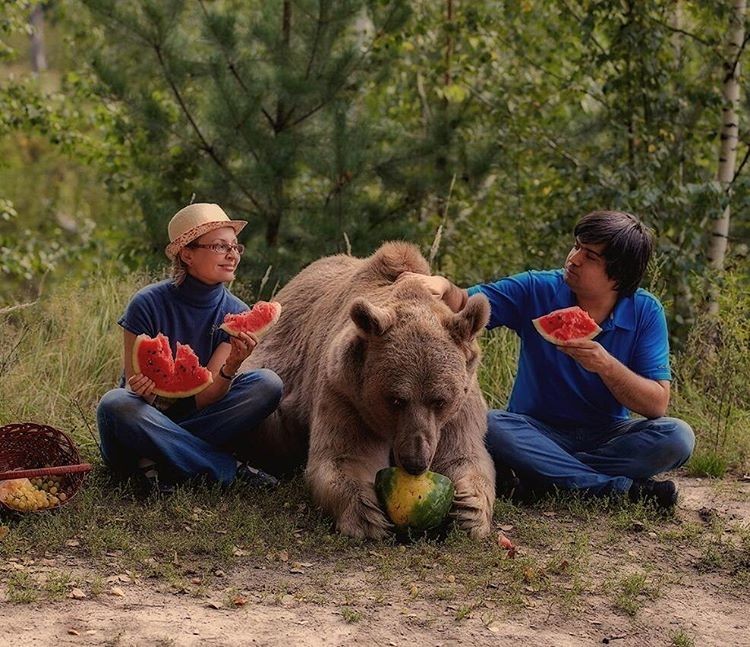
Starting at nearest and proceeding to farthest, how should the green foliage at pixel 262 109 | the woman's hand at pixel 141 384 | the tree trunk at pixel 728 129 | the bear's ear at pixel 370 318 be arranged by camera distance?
the bear's ear at pixel 370 318, the woman's hand at pixel 141 384, the tree trunk at pixel 728 129, the green foliage at pixel 262 109

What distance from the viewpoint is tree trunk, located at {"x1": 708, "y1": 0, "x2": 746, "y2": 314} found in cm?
906

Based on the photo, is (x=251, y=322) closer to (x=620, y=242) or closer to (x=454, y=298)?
(x=454, y=298)

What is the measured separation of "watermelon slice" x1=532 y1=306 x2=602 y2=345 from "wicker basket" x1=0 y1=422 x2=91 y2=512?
2.44 metres

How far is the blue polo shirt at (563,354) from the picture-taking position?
5.83m

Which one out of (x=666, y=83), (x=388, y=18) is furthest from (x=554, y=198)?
(x=388, y=18)

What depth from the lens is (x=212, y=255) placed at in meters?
5.54

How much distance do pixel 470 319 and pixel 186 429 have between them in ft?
5.53

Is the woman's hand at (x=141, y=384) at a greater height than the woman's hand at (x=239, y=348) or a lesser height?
lesser

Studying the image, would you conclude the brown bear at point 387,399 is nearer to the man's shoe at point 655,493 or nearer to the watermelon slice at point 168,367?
the watermelon slice at point 168,367

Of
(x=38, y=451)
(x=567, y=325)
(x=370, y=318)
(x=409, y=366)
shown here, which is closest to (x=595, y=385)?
(x=567, y=325)

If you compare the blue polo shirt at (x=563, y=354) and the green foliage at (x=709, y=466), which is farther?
the green foliage at (x=709, y=466)

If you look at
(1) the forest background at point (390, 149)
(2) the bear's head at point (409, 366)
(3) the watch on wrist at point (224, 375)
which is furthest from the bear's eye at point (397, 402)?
(1) the forest background at point (390, 149)

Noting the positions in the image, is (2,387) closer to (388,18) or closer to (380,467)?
(380,467)

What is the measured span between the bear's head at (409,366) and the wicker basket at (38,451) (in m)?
1.38
